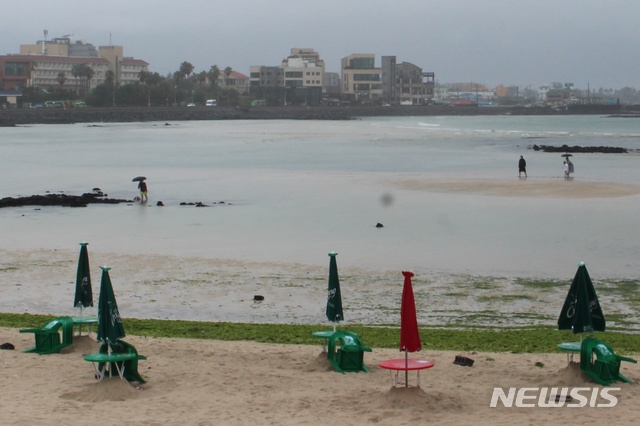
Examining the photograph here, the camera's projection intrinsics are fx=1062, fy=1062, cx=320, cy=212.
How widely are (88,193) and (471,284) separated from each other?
24160 millimetres

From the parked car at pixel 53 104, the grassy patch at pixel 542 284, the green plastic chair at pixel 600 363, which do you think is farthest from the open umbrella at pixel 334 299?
the parked car at pixel 53 104

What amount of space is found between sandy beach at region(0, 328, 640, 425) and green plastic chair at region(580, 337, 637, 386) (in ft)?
0.38

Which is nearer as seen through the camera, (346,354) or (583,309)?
(583,309)

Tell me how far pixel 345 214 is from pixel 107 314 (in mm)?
22965

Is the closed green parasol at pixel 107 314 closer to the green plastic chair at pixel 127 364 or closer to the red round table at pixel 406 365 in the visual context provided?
the green plastic chair at pixel 127 364

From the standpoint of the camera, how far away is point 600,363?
12.0 metres

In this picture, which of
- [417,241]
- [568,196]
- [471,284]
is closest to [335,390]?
[471,284]

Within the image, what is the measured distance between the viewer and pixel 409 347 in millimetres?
10992

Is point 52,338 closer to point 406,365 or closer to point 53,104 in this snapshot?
point 406,365

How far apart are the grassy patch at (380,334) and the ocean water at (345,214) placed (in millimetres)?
6995

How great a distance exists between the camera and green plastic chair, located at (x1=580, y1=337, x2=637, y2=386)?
12.0 m

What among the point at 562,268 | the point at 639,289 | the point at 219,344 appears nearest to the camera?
the point at 219,344

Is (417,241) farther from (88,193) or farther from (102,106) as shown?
(102,106)

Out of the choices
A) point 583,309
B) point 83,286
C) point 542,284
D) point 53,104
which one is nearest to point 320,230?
point 542,284
